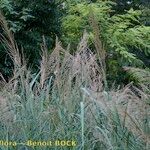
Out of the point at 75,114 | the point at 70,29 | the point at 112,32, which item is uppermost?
the point at 75,114

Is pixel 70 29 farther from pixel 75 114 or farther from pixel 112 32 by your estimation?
pixel 75 114

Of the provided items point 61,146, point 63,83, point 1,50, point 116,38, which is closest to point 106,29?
point 116,38

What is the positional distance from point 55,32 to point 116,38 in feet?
5.65

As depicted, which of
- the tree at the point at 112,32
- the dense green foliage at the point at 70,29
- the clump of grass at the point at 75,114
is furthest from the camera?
the tree at the point at 112,32

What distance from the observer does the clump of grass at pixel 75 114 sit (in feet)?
9.12

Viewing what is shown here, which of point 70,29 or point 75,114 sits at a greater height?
point 75,114

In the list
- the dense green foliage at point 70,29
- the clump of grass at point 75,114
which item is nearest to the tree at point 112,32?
the dense green foliage at point 70,29

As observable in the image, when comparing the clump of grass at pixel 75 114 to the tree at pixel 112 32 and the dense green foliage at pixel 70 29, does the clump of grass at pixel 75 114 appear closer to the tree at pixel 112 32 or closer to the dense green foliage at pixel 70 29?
the dense green foliage at pixel 70 29

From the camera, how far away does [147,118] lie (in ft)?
9.21

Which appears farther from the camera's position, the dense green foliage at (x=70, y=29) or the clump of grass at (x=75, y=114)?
the dense green foliage at (x=70, y=29)

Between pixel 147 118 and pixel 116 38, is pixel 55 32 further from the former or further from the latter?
pixel 147 118

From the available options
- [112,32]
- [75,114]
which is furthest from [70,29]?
[75,114]

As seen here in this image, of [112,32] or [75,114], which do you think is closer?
[75,114]

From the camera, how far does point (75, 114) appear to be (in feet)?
10.4
